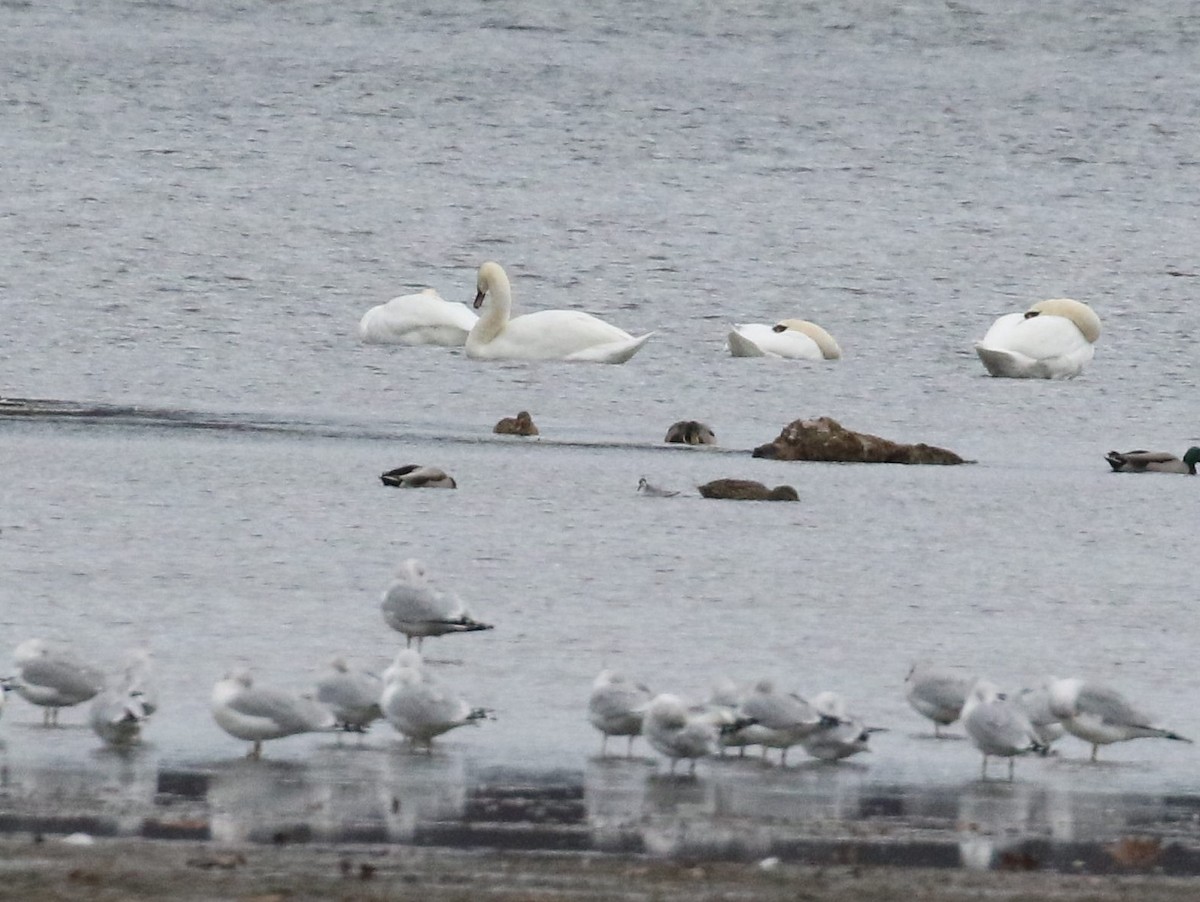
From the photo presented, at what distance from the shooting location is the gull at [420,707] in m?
8.31

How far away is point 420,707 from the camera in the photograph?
8.31 meters

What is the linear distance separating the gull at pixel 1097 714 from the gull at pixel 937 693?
0.33 m

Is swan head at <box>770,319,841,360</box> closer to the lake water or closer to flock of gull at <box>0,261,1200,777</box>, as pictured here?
the lake water

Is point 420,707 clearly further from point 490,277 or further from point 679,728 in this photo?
point 490,277

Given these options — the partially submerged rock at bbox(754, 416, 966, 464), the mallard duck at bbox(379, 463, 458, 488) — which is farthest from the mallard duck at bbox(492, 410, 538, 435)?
the mallard duck at bbox(379, 463, 458, 488)

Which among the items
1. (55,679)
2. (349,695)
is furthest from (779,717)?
(55,679)

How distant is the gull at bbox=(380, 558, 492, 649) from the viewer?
9992mm

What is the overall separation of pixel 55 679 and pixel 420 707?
3.98ft

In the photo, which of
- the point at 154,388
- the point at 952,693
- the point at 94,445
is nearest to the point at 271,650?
the point at 952,693

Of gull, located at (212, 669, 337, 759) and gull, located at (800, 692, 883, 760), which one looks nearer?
gull, located at (212, 669, 337, 759)

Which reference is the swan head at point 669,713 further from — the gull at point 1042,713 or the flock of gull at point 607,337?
the flock of gull at point 607,337

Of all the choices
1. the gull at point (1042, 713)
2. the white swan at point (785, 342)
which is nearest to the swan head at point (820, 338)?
the white swan at point (785, 342)

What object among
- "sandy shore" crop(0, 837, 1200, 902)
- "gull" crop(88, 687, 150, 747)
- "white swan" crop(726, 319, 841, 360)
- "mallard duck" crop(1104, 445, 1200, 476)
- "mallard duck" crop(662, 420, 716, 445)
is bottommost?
"sandy shore" crop(0, 837, 1200, 902)

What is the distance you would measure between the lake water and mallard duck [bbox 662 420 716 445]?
28cm
